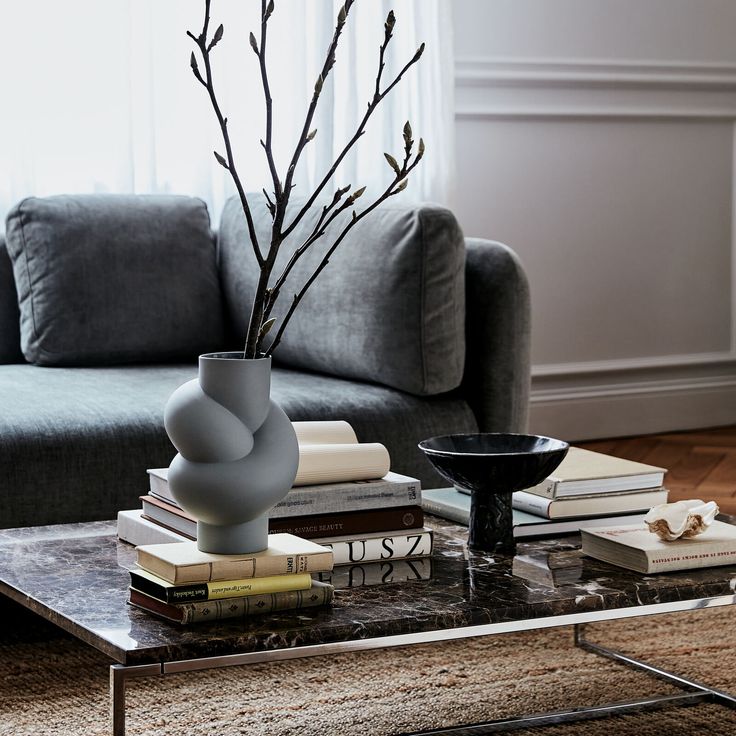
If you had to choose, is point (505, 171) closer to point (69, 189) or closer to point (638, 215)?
point (638, 215)

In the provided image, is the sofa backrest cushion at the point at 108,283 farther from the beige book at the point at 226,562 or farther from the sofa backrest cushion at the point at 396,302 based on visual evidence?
the beige book at the point at 226,562

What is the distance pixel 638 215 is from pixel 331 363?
76.6 inches

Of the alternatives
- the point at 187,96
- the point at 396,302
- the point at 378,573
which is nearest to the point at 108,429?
the point at 396,302

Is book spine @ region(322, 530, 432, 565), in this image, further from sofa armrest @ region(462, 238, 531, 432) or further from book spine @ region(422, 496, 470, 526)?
sofa armrest @ region(462, 238, 531, 432)

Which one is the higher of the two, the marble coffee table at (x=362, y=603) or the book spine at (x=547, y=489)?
the book spine at (x=547, y=489)

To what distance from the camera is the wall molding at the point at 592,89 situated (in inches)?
151

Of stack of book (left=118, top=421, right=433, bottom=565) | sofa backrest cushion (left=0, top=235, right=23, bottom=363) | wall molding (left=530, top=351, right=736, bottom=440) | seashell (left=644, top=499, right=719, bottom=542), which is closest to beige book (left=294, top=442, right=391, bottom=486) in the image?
stack of book (left=118, top=421, right=433, bottom=565)

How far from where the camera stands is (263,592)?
1190mm

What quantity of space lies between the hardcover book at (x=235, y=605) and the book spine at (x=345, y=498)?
0.53ft

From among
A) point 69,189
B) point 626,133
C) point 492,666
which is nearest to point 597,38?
point 626,133

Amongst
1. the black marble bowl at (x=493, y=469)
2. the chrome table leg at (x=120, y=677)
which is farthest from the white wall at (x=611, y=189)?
the chrome table leg at (x=120, y=677)

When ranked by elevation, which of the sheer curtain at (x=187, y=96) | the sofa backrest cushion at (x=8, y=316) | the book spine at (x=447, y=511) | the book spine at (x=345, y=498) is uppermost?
the sheer curtain at (x=187, y=96)

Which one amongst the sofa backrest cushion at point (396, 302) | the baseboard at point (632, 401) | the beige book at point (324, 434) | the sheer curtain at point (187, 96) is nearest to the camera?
the beige book at point (324, 434)

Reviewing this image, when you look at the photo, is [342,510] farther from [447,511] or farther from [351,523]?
[447,511]
